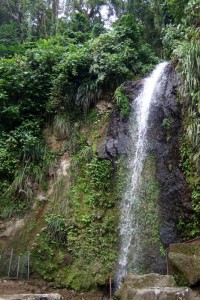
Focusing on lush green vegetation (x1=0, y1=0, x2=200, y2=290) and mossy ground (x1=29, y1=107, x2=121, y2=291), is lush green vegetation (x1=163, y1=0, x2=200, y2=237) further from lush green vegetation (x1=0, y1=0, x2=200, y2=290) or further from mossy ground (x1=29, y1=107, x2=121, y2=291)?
mossy ground (x1=29, y1=107, x2=121, y2=291)

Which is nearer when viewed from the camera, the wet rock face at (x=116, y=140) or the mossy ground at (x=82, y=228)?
the mossy ground at (x=82, y=228)

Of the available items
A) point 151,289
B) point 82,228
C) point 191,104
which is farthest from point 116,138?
point 151,289

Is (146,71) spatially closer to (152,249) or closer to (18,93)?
(18,93)

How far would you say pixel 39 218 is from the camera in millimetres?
8023

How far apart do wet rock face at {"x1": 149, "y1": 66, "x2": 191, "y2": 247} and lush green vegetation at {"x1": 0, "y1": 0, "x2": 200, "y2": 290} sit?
0.18 meters

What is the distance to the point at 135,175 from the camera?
302 inches

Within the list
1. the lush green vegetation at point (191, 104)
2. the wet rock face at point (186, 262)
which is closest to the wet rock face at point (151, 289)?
the wet rock face at point (186, 262)

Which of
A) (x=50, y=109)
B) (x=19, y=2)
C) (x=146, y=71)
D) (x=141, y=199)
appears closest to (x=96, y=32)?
(x=146, y=71)

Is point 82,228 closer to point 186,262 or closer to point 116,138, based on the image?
point 116,138

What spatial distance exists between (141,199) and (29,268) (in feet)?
9.77

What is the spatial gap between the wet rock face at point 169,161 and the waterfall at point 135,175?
0.88 ft

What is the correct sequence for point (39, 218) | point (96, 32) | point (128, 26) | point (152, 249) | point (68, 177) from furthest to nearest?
point (96, 32) < point (128, 26) < point (68, 177) < point (39, 218) < point (152, 249)

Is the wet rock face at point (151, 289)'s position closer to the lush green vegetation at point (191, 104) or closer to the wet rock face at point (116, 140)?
the lush green vegetation at point (191, 104)

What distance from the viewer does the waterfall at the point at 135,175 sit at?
6727mm
